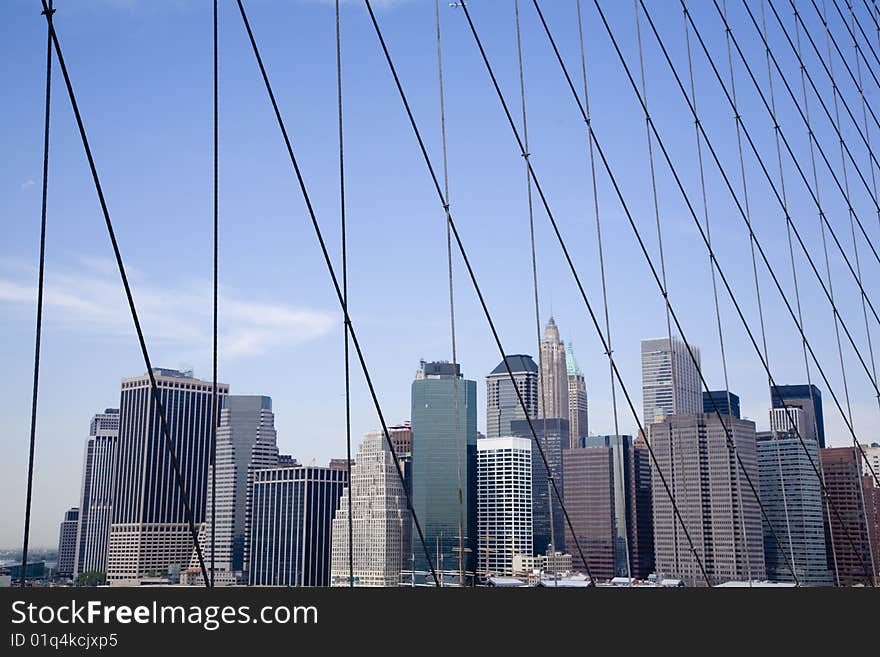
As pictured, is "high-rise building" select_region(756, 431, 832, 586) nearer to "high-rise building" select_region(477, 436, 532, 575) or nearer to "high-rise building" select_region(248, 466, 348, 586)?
"high-rise building" select_region(477, 436, 532, 575)

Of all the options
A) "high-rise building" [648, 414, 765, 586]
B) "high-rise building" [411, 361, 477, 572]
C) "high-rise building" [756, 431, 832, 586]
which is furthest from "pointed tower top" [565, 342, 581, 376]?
"high-rise building" [756, 431, 832, 586]

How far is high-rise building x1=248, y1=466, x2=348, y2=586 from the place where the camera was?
49.3 metres

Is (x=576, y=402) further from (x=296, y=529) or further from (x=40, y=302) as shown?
(x=40, y=302)

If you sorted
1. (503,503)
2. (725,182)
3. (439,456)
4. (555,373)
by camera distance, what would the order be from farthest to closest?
(555,373) → (439,456) → (503,503) → (725,182)

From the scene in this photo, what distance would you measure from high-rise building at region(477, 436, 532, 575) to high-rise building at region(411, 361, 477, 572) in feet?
2.83

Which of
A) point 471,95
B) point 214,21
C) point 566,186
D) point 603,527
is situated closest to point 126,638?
point 214,21

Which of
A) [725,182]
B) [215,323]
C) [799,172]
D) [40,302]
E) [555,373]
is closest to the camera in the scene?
[40,302]

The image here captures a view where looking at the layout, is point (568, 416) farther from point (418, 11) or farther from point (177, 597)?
point (177, 597)

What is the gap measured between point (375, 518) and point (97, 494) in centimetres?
2052

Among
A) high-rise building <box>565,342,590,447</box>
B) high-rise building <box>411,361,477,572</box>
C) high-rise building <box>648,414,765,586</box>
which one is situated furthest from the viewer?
high-rise building <box>565,342,590,447</box>

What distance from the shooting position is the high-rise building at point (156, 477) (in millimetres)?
46594

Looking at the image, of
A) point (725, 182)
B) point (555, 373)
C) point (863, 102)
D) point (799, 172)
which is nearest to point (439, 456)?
point (555, 373)

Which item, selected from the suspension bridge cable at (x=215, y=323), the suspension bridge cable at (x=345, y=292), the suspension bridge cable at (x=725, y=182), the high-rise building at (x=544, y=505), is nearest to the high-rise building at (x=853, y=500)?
the suspension bridge cable at (x=725, y=182)

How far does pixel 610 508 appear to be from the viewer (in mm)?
40000
